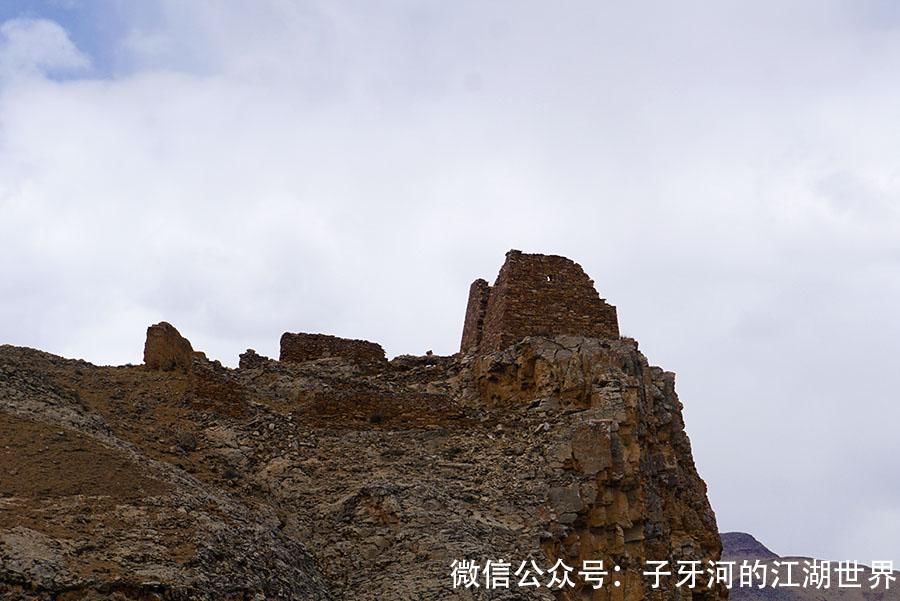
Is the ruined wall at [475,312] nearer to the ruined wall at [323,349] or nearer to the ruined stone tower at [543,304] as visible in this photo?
the ruined stone tower at [543,304]

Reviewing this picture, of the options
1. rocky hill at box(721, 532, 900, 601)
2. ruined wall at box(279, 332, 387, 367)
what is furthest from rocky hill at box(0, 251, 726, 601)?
rocky hill at box(721, 532, 900, 601)

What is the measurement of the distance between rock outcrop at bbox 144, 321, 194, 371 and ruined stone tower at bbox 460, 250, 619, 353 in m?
5.77

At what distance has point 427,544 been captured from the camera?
13.7 metres

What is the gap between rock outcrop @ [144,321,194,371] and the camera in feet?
59.3

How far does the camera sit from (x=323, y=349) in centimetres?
2097

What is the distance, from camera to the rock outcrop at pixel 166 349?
18078mm

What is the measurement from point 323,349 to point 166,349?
3729mm

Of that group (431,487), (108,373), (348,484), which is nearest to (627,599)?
(431,487)

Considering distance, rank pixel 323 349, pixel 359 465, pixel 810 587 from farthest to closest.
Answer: pixel 810 587 < pixel 323 349 < pixel 359 465

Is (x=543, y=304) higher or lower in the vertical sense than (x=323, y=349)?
higher

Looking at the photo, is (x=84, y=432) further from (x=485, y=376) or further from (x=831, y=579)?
(x=831, y=579)

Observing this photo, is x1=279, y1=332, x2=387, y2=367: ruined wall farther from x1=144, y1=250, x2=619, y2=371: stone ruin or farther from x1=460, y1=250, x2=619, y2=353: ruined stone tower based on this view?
x1=460, y1=250, x2=619, y2=353: ruined stone tower

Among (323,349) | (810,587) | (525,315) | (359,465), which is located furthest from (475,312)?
(810,587)

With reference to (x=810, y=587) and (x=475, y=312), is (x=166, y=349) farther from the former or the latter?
(x=810, y=587)
